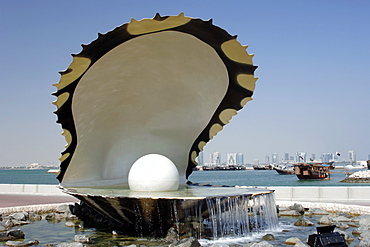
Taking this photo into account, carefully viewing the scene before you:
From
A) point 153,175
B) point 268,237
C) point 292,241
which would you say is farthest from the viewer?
point 153,175

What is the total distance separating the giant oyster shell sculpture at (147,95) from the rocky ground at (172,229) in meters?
1.21

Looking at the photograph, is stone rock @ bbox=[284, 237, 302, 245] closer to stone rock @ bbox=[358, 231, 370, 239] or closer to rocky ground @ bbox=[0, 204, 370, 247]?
rocky ground @ bbox=[0, 204, 370, 247]

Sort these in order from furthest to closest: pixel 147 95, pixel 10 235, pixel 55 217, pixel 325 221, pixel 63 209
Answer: pixel 147 95 < pixel 63 209 < pixel 55 217 < pixel 325 221 < pixel 10 235

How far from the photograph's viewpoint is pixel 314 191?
578 inches

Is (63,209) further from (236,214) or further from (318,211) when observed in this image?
(318,211)

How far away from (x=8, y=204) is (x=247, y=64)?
10766 mm

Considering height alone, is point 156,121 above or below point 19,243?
above

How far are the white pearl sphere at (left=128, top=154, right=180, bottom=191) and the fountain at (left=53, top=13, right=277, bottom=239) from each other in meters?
0.03

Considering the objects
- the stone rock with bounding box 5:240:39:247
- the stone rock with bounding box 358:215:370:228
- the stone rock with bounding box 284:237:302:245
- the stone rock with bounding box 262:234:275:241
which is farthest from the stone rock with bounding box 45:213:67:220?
the stone rock with bounding box 358:215:370:228

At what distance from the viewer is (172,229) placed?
27.5 feet

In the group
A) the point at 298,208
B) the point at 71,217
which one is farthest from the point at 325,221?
the point at 71,217

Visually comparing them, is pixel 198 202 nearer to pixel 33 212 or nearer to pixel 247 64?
pixel 247 64

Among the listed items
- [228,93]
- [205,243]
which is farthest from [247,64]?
[205,243]

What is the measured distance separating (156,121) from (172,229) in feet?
18.4
